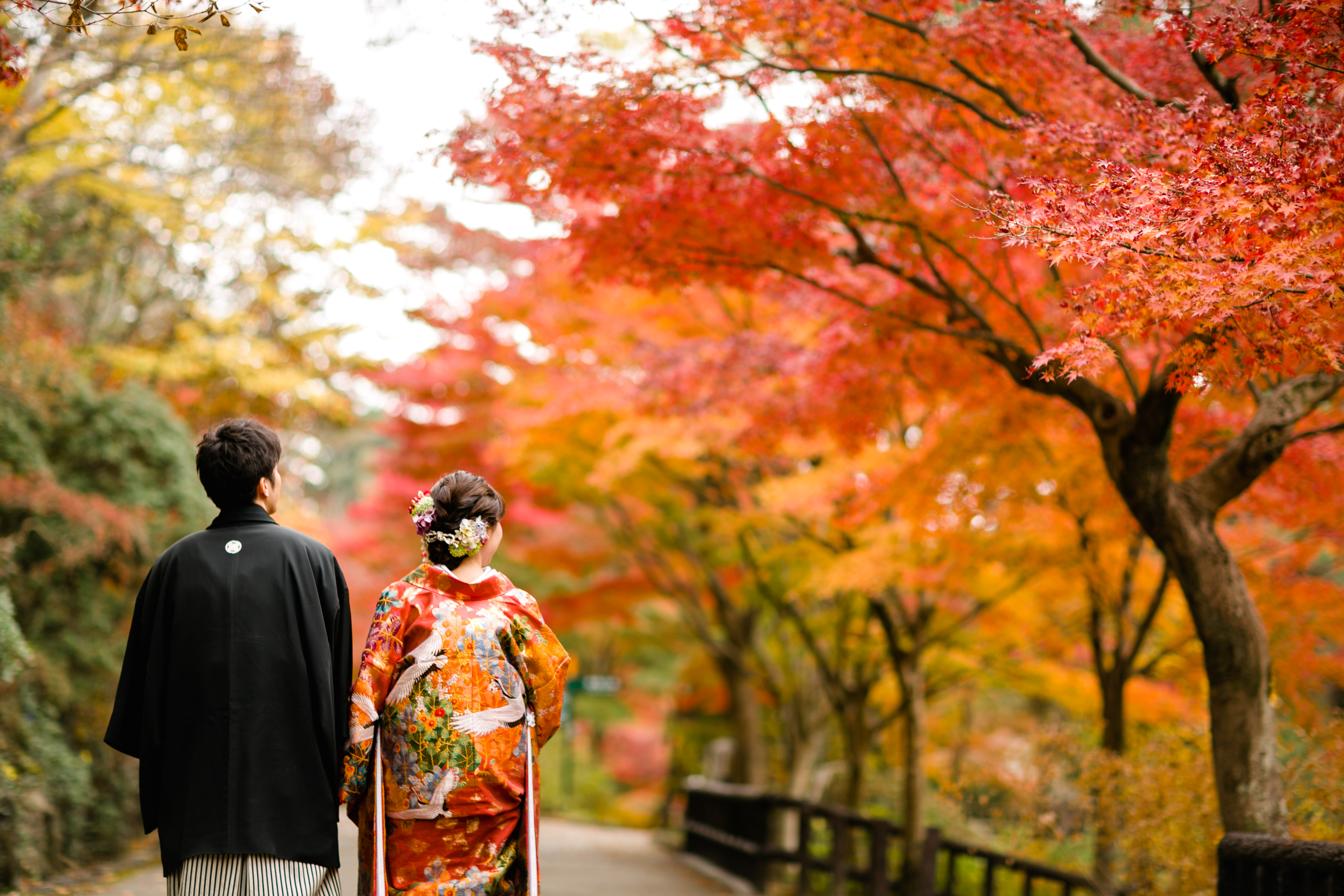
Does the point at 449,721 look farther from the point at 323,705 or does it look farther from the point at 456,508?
the point at 456,508

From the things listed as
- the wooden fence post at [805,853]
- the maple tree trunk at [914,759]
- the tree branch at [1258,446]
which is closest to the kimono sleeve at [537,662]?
the tree branch at [1258,446]

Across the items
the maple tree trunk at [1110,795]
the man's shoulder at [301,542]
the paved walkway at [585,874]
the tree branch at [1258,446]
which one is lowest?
the paved walkway at [585,874]

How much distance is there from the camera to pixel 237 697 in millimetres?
2867

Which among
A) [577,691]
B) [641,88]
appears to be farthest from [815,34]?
[577,691]

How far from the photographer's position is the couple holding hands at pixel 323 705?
286 centimetres

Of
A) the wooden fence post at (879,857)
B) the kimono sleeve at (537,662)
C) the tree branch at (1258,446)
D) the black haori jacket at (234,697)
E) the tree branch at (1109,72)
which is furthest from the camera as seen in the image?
the wooden fence post at (879,857)

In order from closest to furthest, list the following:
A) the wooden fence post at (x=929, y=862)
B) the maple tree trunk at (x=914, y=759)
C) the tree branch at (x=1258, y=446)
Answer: the tree branch at (x=1258, y=446), the wooden fence post at (x=929, y=862), the maple tree trunk at (x=914, y=759)

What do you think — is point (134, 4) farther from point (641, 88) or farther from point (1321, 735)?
point (1321, 735)

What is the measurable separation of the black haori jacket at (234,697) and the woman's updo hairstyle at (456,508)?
1.26 feet

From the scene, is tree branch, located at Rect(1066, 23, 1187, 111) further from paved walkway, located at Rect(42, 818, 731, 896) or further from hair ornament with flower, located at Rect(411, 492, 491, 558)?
paved walkway, located at Rect(42, 818, 731, 896)

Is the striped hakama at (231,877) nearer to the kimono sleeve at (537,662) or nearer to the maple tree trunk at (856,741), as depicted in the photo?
the kimono sleeve at (537,662)

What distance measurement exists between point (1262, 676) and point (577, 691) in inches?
469

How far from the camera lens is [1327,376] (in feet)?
15.9

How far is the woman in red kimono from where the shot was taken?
3170 mm
